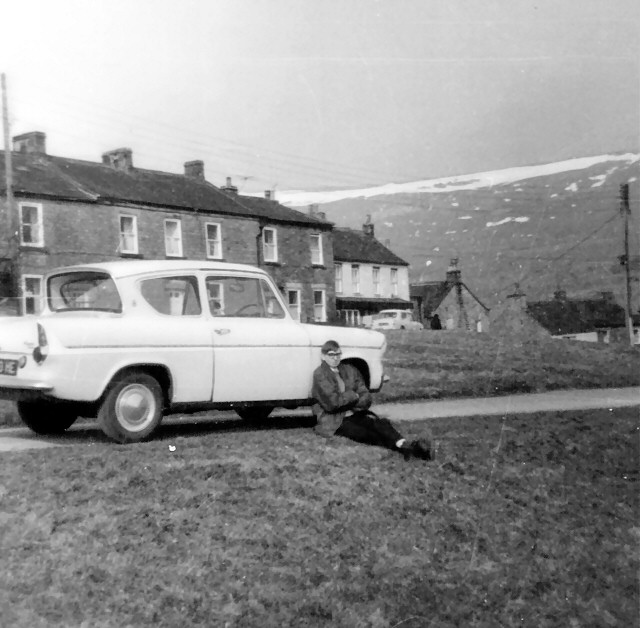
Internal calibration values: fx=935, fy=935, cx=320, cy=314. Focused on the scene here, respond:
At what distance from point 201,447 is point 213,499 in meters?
1.31

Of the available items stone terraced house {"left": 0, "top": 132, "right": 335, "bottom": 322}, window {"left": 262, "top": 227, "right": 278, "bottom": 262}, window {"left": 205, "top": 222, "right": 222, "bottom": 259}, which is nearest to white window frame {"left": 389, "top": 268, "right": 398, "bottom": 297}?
window {"left": 262, "top": 227, "right": 278, "bottom": 262}

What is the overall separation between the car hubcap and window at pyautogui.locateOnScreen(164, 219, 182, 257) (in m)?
8.63

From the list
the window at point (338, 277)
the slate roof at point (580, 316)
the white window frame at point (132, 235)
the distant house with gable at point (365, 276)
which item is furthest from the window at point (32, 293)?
the slate roof at point (580, 316)

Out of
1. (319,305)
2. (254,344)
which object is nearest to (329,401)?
(254,344)

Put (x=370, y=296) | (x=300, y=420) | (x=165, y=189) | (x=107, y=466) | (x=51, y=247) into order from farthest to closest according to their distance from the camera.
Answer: (x=370, y=296) → (x=165, y=189) → (x=51, y=247) → (x=300, y=420) → (x=107, y=466)

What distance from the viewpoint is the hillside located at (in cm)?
1095

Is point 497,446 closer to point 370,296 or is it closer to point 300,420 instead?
point 300,420

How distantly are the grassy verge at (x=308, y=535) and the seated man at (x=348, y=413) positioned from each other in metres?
0.14

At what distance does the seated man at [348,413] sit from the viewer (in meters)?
7.71

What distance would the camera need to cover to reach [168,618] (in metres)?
4.79

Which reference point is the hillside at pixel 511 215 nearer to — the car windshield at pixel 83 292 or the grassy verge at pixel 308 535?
the car windshield at pixel 83 292

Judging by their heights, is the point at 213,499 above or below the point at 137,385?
below

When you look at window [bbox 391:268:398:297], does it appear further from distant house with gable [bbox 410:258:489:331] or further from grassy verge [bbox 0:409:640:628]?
grassy verge [bbox 0:409:640:628]

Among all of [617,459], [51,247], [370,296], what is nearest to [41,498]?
[617,459]
